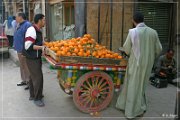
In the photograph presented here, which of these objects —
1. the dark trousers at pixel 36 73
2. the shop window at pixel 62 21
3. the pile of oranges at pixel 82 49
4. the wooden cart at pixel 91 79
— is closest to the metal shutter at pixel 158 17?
the shop window at pixel 62 21

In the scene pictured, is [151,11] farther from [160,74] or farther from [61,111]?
[61,111]

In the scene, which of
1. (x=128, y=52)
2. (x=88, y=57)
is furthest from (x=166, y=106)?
(x=88, y=57)

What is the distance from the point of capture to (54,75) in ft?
25.8

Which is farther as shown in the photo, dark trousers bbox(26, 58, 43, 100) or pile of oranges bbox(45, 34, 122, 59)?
dark trousers bbox(26, 58, 43, 100)

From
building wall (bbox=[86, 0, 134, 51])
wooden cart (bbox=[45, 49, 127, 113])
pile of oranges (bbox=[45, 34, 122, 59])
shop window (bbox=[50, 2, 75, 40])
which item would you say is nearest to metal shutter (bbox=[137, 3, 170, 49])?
building wall (bbox=[86, 0, 134, 51])

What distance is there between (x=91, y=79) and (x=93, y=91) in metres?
0.22

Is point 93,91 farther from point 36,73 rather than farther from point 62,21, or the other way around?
point 62,21

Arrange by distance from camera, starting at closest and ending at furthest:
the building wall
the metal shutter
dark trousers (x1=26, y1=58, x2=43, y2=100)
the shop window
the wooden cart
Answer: the wooden cart → dark trousers (x1=26, y1=58, x2=43, y2=100) → the building wall → the metal shutter → the shop window

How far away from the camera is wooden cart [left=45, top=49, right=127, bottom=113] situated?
460cm

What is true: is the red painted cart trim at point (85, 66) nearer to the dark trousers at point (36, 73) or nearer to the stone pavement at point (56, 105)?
the dark trousers at point (36, 73)

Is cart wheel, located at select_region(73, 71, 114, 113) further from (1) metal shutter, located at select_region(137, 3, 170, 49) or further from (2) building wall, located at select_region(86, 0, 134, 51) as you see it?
(1) metal shutter, located at select_region(137, 3, 170, 49)

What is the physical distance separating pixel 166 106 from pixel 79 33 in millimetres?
2736

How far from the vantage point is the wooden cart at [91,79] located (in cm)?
460

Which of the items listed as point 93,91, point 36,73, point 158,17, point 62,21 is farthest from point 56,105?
point 62,21
